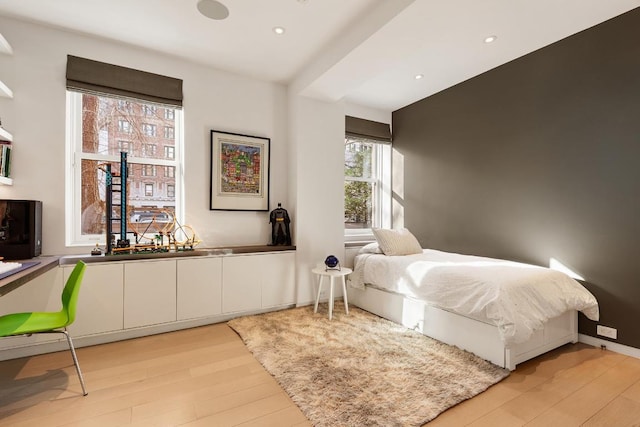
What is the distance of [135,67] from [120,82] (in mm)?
240

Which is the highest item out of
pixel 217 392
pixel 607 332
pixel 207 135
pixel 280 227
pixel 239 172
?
pixel 207 135

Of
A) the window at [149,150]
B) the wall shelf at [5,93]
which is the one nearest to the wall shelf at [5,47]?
the wall shelf at [5,93]

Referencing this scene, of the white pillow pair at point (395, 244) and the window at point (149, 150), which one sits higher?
the window at point (149, 150)

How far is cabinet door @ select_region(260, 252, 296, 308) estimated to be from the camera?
3.38m

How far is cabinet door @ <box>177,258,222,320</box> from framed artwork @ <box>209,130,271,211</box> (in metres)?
0.69

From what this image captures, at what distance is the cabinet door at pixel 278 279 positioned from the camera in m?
3.38

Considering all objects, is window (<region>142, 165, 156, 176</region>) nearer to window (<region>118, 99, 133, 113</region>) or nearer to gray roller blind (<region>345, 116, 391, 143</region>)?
window (<region>118, 99, 133, 113</region>)

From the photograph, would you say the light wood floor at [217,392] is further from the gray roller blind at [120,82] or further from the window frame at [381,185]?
the window frame at [381,185]

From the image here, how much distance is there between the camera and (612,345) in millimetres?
2520

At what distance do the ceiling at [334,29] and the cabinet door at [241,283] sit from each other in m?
2.07

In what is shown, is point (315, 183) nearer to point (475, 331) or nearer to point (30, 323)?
point (475, 331)

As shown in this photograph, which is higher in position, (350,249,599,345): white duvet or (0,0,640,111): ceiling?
(0,0,640,111): ceiling

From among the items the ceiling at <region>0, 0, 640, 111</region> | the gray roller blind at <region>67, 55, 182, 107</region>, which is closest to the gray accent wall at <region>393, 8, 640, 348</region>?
the ceiling at <region>0, 0, 640, 111</region>

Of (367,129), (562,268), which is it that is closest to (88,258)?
(367,129)
